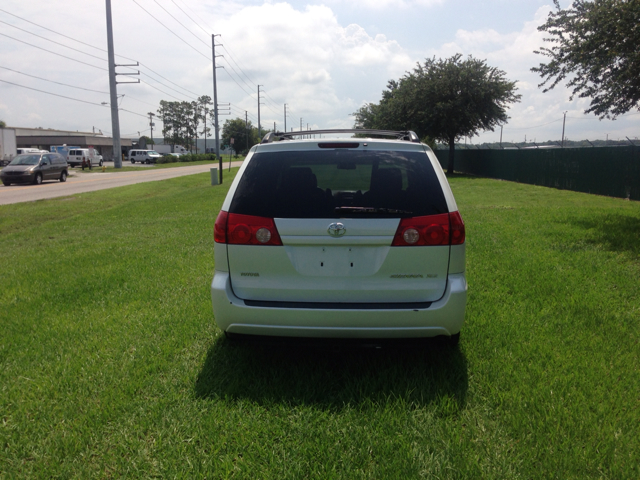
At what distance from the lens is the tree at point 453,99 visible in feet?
123

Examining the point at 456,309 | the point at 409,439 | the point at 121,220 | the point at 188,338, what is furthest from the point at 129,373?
the point at 121,220

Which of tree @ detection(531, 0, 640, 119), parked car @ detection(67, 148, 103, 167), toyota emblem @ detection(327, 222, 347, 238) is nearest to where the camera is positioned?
toyota emblem @ detection(327, 222, 347, 238)

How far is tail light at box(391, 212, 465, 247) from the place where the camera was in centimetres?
338

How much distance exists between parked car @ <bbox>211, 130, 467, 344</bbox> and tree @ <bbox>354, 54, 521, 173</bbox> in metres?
36.2

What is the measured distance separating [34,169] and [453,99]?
28.7 meters

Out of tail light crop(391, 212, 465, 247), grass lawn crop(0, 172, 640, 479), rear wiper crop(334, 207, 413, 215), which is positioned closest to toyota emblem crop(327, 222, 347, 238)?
rear wiper crop(334, 207, 413, 215)

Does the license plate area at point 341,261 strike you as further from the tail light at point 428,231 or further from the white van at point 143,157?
the white van at point 143,157

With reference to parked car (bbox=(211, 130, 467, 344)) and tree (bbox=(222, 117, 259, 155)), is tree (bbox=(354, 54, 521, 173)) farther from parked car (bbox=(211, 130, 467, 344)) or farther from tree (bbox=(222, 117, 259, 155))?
tree (bbox=(222, 117, 259, 155))

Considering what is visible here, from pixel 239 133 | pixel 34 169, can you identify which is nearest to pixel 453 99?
pixel 34 169

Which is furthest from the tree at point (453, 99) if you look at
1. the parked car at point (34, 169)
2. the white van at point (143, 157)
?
the white van at point (143, 157)

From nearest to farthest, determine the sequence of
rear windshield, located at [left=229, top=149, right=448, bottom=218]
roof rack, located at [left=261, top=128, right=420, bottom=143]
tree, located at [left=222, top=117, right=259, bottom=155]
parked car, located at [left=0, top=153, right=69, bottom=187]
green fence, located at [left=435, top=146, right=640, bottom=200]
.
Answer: rear windshield, located at [left=229, top=149, right=448, bottom=218] < roof rack, located at [left=261, top=128, right=420, bottom=143] < green fence, located at [left=435, top=146, right=640, bottom=200] < parked car, located at [left=0, top=153, right=69, bottom=187] < tree, located at [left=222, top=117, right=259, bottom=155]

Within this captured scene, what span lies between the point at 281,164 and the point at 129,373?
1.93m

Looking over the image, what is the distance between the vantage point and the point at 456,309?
343cm

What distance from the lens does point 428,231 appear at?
134 inches
